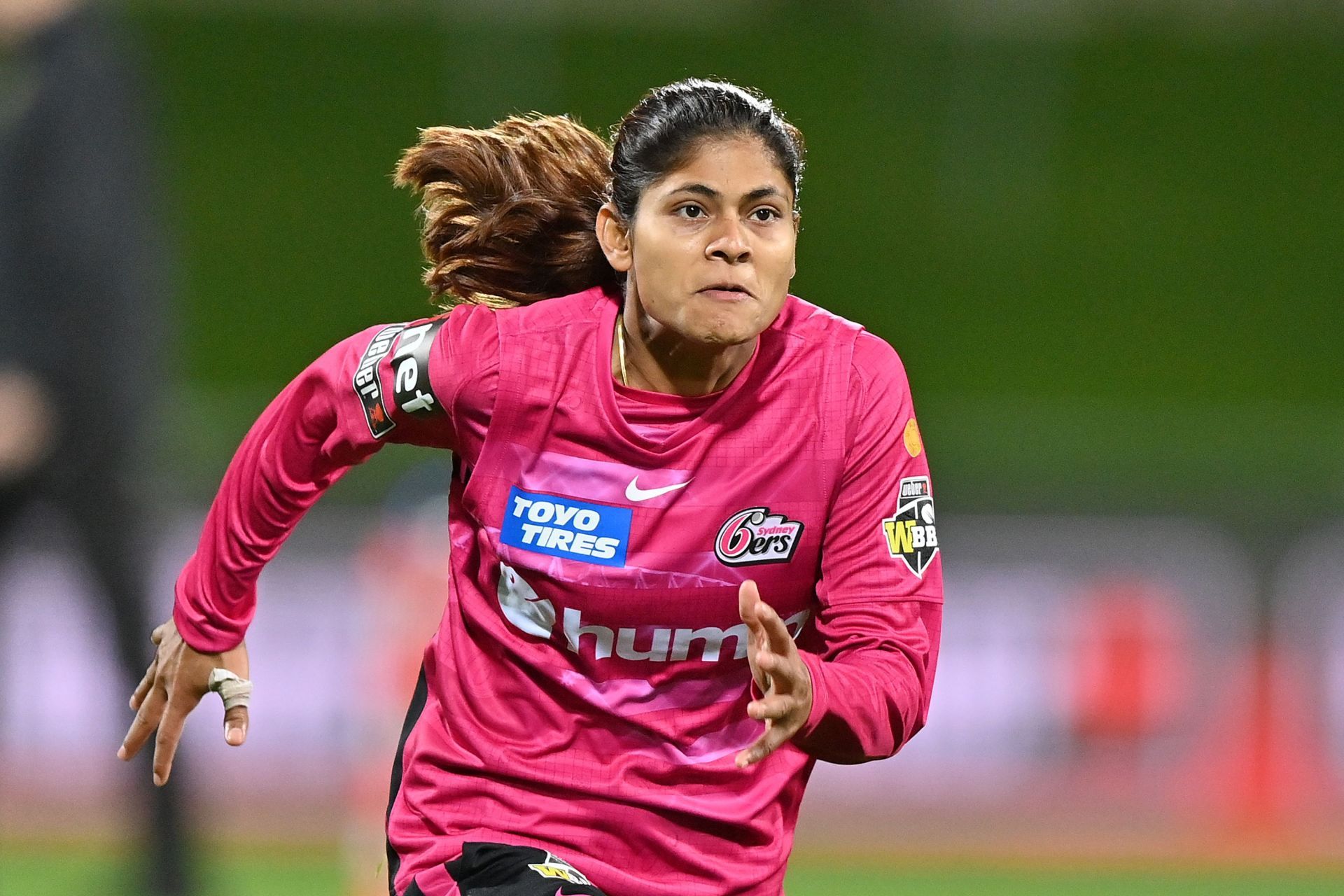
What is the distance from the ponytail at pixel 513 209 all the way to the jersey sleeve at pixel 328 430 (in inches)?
10.3

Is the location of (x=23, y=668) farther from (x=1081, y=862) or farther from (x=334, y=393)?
(x=334, y=393)

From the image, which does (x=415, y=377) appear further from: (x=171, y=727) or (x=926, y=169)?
(x=926, y=169)

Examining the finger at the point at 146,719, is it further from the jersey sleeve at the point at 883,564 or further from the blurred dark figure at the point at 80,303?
the blurred dark figure at the point at 80,303

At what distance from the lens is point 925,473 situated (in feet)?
9.64

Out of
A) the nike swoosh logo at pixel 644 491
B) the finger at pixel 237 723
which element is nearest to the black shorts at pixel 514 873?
the finger at pixel 237 723

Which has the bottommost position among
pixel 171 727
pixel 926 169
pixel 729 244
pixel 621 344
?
pixel 171 727

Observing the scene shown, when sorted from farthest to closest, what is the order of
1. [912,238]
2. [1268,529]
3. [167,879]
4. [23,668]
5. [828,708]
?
[912,238] < [1268,529] < [23,668] < [167,879] < [828,708]

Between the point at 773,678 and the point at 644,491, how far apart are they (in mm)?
500

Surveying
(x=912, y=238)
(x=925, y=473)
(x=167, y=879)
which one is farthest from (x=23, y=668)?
(x=912, y=238)

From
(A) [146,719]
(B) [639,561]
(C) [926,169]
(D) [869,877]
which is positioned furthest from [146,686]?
(C) [926,169]

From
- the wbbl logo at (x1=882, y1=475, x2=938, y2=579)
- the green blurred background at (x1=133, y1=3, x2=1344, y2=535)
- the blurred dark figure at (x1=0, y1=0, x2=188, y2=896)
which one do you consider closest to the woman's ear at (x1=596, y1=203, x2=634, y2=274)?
the wbbl logo at (x1=882, y1=475, x2=938, y2=579)

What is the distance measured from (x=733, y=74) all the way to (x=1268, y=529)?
867 cm

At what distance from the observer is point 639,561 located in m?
2.83

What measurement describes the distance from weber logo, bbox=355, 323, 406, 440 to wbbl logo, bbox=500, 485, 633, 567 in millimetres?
250
